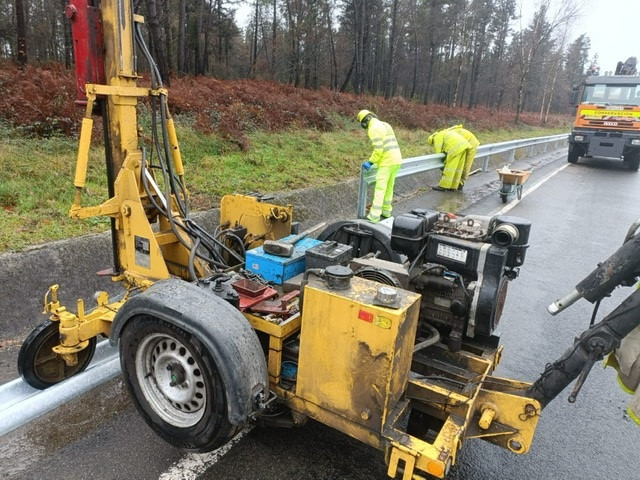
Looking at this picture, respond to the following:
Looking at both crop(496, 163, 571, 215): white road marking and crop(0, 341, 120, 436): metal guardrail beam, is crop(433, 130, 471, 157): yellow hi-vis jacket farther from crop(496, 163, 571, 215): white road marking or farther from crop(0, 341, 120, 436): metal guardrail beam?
crop(0, 341, 120, 436): metal guardrail beam

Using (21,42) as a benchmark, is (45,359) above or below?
below

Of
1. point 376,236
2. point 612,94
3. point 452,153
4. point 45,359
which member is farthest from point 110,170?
point 612,94

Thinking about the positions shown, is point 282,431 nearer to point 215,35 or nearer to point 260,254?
point 260,254

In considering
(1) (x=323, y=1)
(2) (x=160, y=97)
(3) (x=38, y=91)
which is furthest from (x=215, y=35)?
(2) (x=160, y=97)

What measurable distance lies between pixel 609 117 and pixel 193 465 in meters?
20.4

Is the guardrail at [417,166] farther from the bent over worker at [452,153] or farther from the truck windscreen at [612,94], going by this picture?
the truck windscreen at [612,94]

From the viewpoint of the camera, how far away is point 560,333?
490 cm

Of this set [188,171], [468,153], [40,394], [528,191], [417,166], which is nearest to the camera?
[40,394]

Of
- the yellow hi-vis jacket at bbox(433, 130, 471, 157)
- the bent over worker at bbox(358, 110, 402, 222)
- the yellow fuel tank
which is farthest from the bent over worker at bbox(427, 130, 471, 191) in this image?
the yellow fuel tank

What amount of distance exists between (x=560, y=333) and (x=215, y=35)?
1829 inches

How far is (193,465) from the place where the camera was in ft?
9.17

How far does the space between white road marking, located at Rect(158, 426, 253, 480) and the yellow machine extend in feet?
0.54

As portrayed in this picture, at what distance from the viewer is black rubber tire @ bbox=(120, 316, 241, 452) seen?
2.52m

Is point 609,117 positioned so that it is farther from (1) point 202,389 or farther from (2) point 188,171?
(1) point 202,389
